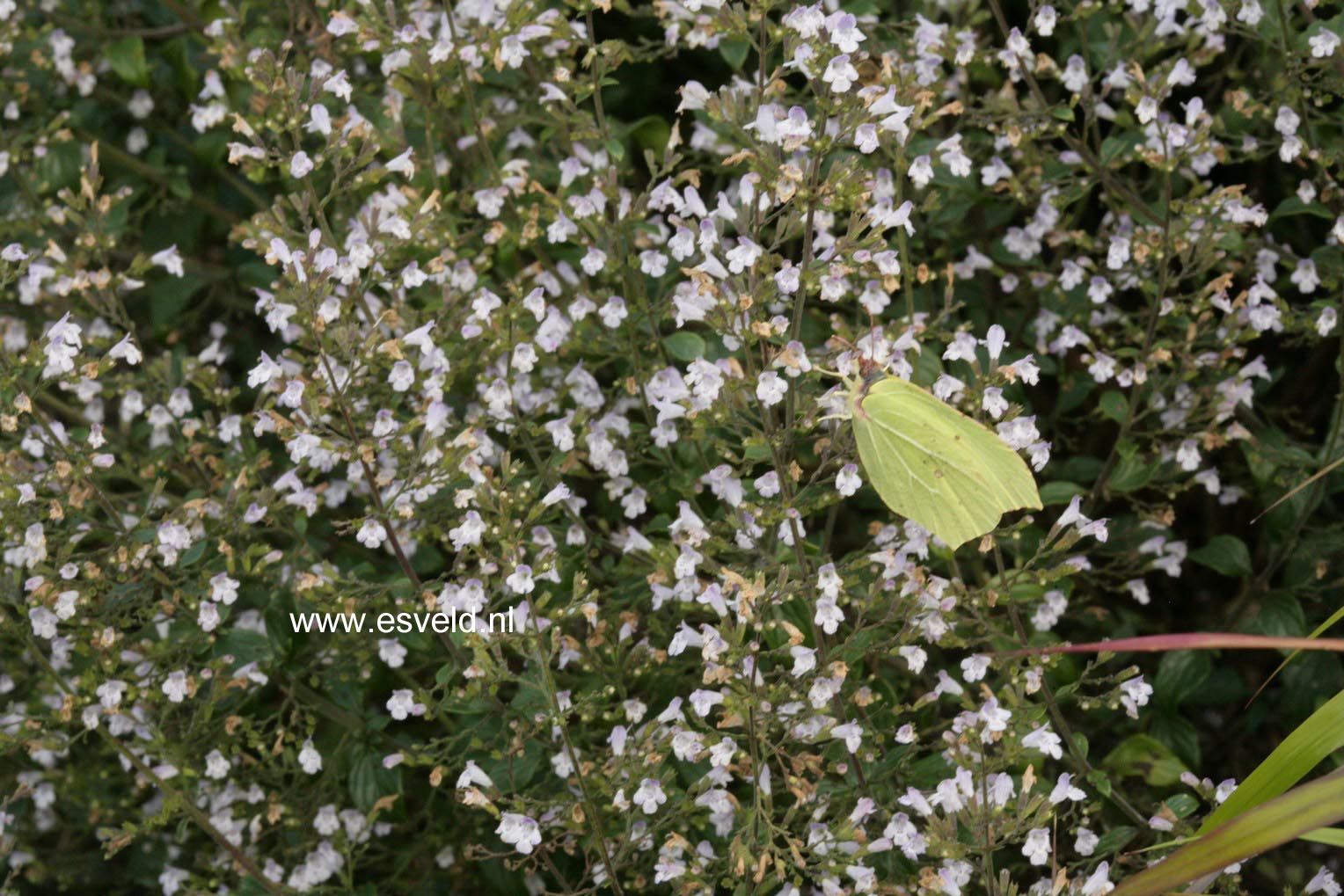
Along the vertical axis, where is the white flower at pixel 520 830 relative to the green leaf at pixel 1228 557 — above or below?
above

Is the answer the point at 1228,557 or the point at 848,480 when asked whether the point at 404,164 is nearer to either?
the point at 848,480

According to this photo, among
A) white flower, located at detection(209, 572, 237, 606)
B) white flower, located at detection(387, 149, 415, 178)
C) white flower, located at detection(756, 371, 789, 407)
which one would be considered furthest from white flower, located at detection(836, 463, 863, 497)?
white flower, located at detection(209, 572, 237, 606)

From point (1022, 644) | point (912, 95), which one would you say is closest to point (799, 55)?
point (912, 95)

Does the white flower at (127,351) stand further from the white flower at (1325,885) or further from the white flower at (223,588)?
the white flower at (1325,885)

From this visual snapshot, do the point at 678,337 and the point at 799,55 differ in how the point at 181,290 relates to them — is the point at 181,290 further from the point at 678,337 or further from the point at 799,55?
the point at 799,55

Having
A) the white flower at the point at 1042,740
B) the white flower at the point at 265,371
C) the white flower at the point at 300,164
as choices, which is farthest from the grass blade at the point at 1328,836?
the white flower at the point at 300,164

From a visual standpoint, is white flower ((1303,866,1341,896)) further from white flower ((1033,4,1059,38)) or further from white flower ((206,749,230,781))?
white flower ((206,749,230,781))

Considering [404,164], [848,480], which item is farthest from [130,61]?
[848,480]
